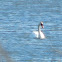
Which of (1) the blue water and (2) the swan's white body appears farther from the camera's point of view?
(2) the swan's white body

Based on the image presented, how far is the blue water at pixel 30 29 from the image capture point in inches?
379

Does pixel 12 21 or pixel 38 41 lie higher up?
pixel 12 21

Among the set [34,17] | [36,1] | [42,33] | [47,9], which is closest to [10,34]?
[42,33]

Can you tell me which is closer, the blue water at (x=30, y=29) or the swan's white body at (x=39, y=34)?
the blue water at (x=30, y=29)

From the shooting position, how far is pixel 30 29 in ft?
39.4

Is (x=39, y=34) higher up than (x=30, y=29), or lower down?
lower down

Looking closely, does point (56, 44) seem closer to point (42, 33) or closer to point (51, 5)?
point (42, 33)

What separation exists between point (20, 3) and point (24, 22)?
283 centimetres

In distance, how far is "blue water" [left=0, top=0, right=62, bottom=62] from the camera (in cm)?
962

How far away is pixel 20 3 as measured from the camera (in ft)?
50.7

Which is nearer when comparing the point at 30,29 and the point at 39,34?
the point at 39,34

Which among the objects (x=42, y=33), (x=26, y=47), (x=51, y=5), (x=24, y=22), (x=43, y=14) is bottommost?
(x=26, y=47)

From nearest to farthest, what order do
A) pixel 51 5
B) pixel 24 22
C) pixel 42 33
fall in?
pixel 42 33 → pixel 24 22 → pixel 51 5

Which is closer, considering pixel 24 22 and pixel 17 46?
pixel 17 46
